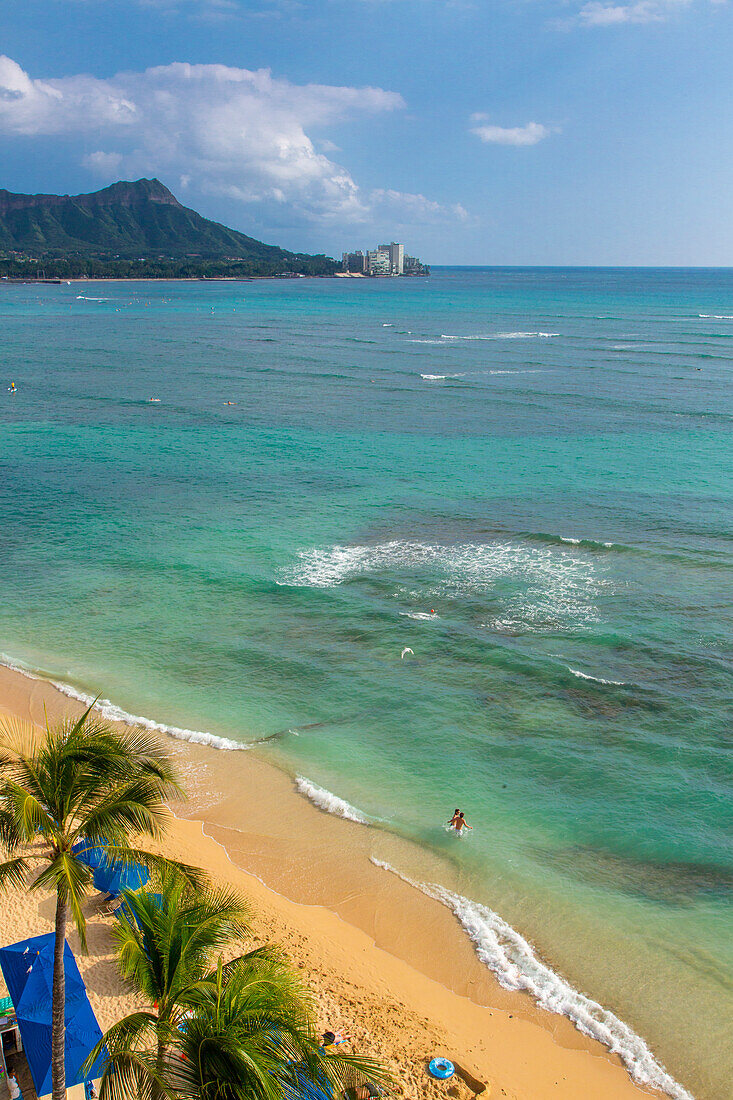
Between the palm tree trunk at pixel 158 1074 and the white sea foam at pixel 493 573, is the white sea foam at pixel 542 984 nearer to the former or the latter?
the palm tree trunk at pixel 158 1074

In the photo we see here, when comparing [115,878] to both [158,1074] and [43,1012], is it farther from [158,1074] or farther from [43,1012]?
[158,1074]

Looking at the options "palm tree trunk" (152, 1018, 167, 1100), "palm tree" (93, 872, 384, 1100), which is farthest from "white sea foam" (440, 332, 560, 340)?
"palm tree trunk" (152, 1018, 167, 1100)

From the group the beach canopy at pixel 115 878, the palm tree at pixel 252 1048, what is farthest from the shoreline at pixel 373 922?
the palm tree at pixel 252 1048

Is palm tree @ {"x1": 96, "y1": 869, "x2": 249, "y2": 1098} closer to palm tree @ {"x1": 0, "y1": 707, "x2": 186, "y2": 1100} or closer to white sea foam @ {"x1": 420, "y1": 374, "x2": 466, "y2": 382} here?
palm tree @ {"x1": 0, "y1": 707, "x2": 186, "y2": 1100}

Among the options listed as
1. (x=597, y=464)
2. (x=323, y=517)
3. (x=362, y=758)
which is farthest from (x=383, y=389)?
(x=362, y=758)

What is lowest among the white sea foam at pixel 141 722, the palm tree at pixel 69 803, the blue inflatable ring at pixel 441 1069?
the blue inflatable ring at pixel 441 1069

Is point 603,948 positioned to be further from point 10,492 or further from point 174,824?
point 10,492
